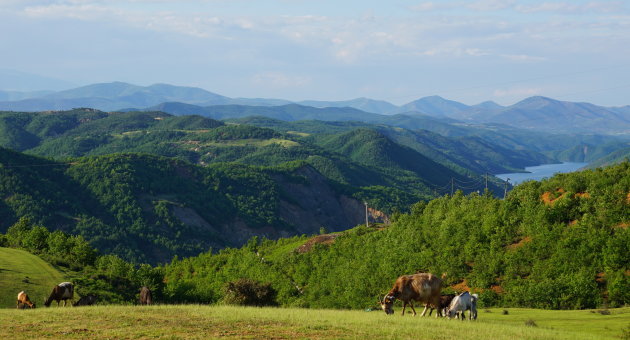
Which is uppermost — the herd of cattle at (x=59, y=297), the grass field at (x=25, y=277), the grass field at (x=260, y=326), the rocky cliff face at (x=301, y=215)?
the grass field at (x=260, y=326)

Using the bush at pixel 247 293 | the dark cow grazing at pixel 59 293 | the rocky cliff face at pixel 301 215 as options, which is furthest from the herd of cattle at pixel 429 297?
the rocky cliff face at pixel 301 215

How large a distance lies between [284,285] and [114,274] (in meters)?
18.0

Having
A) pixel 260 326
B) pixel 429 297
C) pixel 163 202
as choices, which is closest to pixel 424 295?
pixel 429 297

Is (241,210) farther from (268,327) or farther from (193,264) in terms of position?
(268,327)

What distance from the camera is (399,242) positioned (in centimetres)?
6081

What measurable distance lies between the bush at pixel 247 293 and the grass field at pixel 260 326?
9.78m

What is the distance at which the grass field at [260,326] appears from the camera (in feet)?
71.5

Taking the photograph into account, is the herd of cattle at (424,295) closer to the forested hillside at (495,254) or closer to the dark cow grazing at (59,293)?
the forested hillside at (495,254)

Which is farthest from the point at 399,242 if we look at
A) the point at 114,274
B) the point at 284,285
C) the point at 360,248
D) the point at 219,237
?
the point at 219,237

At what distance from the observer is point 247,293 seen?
39.7 m

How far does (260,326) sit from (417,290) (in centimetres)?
839

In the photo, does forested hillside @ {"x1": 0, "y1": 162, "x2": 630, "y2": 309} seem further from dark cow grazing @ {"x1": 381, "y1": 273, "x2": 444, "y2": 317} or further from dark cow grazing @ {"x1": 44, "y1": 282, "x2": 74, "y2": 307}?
dark cow grazing @ {"x1": 381, "y1": 273, "x2": 444, "y2": 317}

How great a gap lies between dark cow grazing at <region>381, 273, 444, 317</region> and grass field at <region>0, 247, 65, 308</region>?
24.0 meters

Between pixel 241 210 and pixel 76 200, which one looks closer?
pixel 76 200
